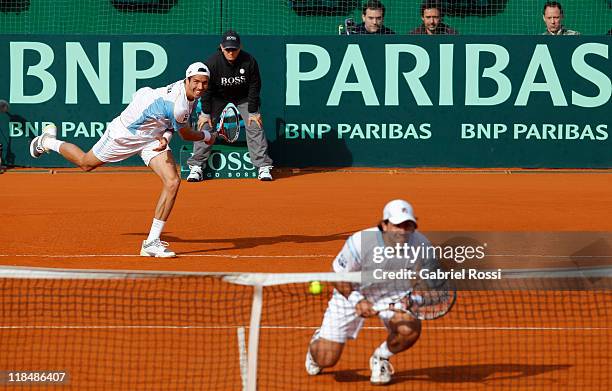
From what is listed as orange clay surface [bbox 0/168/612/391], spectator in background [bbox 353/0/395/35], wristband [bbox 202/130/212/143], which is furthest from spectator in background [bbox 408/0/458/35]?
wristband [bbox 202/130/212/143]

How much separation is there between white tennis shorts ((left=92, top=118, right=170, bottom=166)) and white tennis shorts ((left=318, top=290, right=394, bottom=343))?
4.92m

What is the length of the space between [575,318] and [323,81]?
10861mm

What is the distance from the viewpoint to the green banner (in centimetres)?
1973

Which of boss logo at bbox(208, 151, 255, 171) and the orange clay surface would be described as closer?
the orange clay surface

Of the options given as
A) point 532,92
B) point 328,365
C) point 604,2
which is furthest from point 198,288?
point 604,2

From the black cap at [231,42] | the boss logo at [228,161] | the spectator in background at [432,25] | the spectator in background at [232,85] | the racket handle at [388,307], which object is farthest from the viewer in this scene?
the spectator in background at [432,25]

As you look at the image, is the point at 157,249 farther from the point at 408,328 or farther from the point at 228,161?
the point at 228,161

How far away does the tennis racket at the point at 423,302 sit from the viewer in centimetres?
777

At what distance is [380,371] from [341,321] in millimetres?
449

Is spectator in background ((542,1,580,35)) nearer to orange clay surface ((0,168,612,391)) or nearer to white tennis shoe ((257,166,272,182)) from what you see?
orange clay surface ((0,168,612,391))

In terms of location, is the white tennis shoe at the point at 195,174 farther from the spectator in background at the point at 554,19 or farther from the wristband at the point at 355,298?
the wristband at the point at 355,298

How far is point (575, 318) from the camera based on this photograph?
31.6 feet

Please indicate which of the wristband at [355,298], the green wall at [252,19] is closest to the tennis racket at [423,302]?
the wristband at [355,298]

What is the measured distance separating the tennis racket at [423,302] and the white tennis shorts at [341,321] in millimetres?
82
